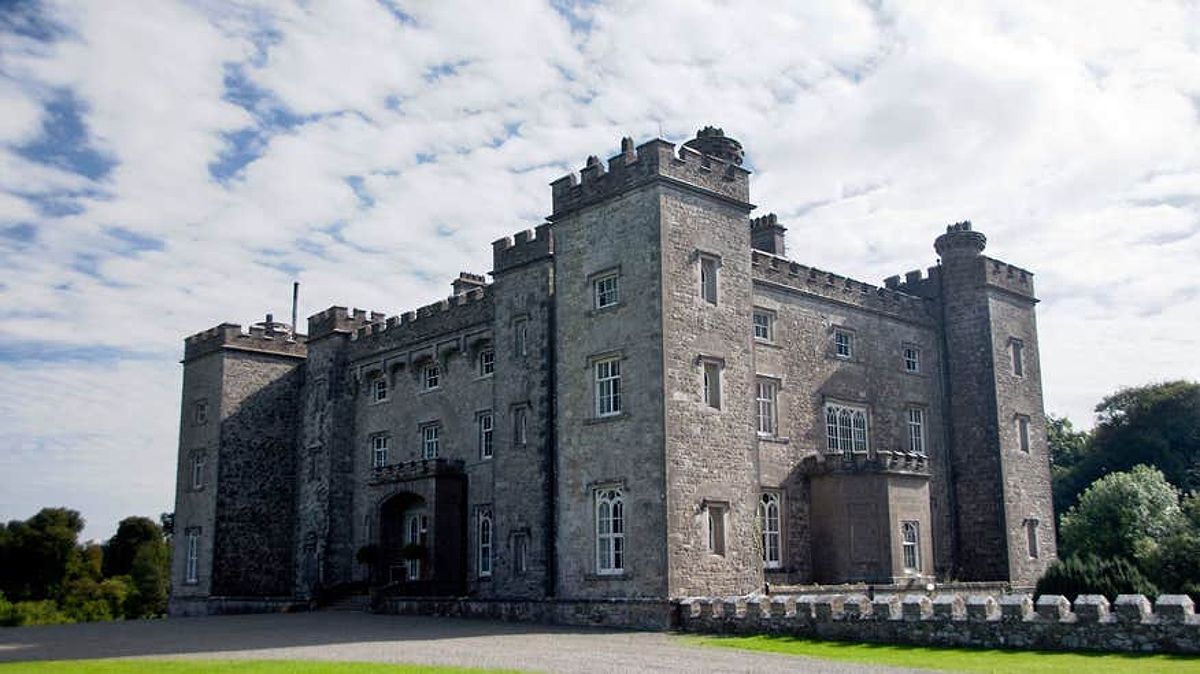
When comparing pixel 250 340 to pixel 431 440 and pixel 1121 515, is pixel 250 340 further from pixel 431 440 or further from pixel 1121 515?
pixel 1121 515

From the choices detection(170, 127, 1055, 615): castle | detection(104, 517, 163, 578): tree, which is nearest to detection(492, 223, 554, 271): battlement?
detection(170, 127, 1055, 615): castle

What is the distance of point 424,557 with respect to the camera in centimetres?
3278

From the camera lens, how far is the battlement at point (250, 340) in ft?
131

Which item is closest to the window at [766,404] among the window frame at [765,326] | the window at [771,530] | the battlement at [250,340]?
the window frame at [765,326]

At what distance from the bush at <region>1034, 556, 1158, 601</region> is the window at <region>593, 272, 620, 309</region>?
11160 millimetres

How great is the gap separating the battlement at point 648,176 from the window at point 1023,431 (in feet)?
44.0

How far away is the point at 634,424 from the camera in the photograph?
81.6 ft

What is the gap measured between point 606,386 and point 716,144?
9.34 metres

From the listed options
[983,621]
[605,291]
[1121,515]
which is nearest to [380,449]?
[605,291]

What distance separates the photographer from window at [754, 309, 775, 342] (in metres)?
30.1

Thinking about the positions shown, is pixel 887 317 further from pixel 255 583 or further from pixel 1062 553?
pixel 255 583

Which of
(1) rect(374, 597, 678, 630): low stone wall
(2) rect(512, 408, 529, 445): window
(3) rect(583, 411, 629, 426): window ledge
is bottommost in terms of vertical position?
(1) rect(374, 597, 678, 630): low stone wall

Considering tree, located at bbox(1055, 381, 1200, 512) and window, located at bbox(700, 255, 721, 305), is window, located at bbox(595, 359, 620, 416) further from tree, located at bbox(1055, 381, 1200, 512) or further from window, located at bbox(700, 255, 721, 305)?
tree, located at bbox(1055, 381, 1200, 512)

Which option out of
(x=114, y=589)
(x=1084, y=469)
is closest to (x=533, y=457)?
(x=1084, y=469)
